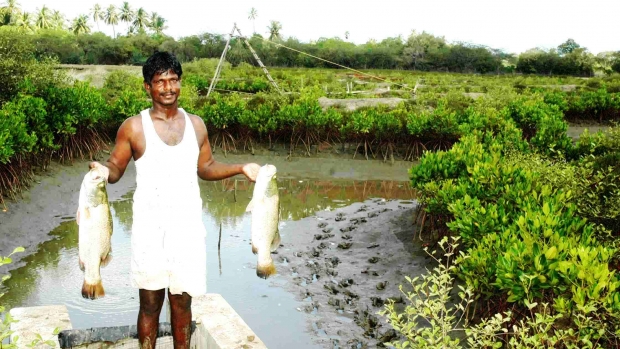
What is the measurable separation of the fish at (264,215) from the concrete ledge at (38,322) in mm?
2009

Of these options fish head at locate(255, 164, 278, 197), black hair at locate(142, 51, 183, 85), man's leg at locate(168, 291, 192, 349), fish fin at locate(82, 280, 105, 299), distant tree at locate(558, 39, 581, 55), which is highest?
distant tree at locate(558, 39, 581, 55)

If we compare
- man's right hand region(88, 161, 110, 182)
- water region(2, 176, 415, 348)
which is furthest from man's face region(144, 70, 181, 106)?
water region(2, 176, 415, 348)

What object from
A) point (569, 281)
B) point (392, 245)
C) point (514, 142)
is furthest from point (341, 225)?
point (569, 281)

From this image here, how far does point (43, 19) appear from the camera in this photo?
92.2 meters

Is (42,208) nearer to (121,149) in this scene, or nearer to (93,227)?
(121,149)

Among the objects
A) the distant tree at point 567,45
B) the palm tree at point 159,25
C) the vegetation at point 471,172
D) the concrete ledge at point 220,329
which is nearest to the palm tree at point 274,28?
the palm tree at point 159,25

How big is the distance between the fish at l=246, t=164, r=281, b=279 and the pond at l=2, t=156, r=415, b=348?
320cm

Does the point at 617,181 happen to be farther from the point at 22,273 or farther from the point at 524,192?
the point at 22,273

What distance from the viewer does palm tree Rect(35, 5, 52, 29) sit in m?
92.2

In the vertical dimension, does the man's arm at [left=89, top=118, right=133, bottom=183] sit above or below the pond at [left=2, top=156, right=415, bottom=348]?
above

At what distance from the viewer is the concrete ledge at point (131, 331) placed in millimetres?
4555

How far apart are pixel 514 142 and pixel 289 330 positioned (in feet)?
26.4

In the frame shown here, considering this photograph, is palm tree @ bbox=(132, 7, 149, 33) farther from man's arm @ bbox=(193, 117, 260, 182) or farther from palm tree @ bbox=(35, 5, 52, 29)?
man's arm @ bbox=(193, 117, 260, 182)

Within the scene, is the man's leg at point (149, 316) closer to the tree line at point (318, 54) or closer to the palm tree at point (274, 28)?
the tree line at point (318, 54)
